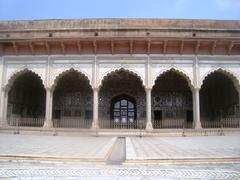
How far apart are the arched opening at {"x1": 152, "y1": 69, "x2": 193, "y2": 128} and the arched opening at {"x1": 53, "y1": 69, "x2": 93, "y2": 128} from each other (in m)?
4.30

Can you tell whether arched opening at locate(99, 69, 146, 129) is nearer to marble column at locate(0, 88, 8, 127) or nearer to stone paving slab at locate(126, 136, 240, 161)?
marble column at locate(0, 88, 8, 127)

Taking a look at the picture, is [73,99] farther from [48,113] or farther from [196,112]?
[196,112]

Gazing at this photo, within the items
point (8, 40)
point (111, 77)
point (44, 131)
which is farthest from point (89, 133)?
point (8, 40)

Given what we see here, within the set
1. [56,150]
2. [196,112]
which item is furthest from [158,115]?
[56,150]

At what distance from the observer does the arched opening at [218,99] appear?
17.5 metres

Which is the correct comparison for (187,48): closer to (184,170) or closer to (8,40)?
(8,40)

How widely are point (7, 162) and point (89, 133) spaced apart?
9288 millimetres

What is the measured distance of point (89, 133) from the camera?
14.4 m

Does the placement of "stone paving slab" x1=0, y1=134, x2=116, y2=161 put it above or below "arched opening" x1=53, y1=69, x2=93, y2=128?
below

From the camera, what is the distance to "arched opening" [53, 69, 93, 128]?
18.6 meters

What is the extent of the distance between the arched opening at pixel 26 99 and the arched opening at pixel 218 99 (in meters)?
10.5

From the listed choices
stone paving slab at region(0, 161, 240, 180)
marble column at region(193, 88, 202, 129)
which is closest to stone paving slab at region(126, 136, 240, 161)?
stone paving slab at region(0, 161, 240, 180)

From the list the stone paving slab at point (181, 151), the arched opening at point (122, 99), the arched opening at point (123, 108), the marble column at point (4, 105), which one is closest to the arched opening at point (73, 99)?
the arched opening at point (122, 99)

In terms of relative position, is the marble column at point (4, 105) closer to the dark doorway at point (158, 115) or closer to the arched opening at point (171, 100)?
the arched opening at point (171, 100)
